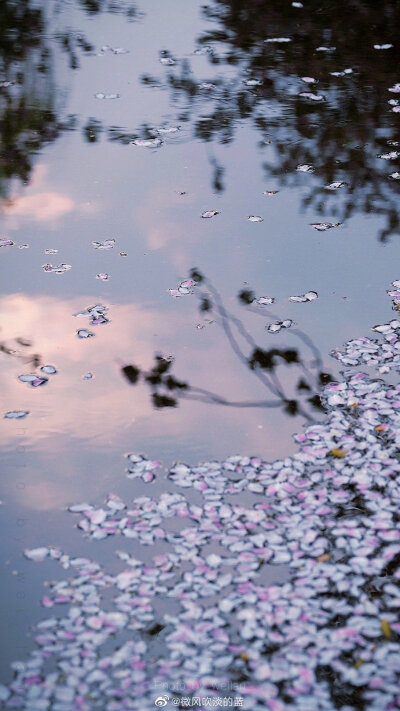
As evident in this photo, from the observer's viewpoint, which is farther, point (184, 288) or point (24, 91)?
point (24, 91)

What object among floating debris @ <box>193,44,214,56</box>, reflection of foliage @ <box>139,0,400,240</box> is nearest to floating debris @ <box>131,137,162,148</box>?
reflection of foliage @ <box>139,0,400,240</box>

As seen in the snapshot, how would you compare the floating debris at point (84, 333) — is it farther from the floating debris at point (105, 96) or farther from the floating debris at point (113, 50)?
the floating debris at point (113, 50)

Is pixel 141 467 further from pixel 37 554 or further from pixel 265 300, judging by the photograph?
pixel 265 300

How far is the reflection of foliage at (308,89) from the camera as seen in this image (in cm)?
796

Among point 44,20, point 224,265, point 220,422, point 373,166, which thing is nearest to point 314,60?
point 373,166

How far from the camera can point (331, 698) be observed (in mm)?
3650

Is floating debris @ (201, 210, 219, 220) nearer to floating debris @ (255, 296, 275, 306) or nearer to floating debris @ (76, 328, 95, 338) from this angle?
floating debris @ (255, 296, 275, 306)

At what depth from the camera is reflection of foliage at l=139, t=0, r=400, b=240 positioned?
26.1ft

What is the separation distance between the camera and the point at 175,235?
23.5 ft

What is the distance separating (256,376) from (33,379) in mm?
1420

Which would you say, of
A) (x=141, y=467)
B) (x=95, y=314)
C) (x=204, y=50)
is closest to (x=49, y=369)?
(x=95, y=314)

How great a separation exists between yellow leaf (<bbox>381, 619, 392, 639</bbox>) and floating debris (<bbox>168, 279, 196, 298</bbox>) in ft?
10.3

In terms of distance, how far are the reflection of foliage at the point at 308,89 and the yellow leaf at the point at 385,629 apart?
153 inches

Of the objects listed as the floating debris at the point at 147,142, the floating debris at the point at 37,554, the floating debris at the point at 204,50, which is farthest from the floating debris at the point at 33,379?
the floating debris at the point at 204,50
